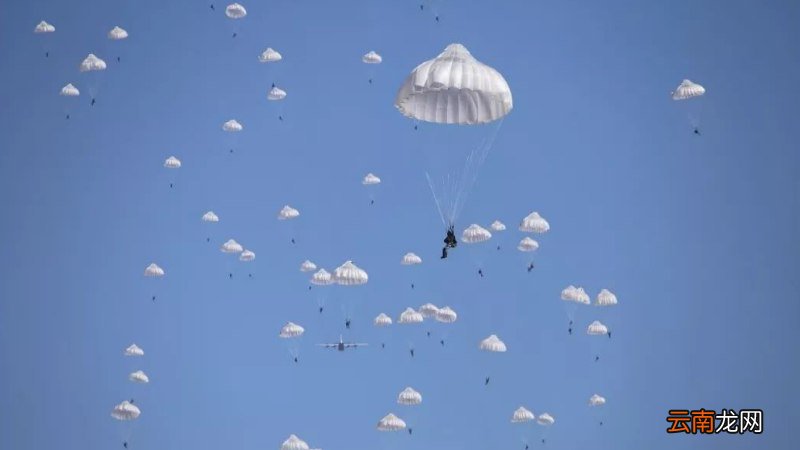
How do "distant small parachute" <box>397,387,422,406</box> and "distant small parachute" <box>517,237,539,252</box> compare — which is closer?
"distant small parachute" <box>397,387,422,406</box>

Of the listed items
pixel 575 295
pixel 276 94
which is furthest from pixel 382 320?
pixel 276 94

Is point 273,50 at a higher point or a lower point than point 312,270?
higher

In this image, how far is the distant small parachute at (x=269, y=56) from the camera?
27266 mm

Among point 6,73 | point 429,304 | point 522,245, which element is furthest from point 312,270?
point 6,73

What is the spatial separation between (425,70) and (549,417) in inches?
416

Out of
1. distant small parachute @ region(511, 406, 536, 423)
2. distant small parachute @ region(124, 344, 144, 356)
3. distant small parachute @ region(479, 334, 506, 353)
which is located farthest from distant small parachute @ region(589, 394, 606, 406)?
distant small parachute @ region(124, 344, 144, 356)

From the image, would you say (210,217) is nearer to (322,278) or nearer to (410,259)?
(322,278)

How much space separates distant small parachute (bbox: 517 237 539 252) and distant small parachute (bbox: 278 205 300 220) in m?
5.71

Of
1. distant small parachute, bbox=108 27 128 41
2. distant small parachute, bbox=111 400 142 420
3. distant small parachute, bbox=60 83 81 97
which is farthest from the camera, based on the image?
distant small parachute, bbox=60 83 81 97

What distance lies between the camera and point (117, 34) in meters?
27.0

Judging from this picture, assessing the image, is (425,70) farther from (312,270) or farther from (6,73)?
(6,73)

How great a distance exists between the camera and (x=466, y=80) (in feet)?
70.6

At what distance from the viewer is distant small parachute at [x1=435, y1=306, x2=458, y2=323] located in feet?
90.0

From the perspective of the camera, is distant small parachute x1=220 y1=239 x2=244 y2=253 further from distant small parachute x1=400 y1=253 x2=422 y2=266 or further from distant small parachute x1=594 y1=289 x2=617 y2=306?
Result: distant small parachute x1=594 y1=289 x2=617 y2=306
